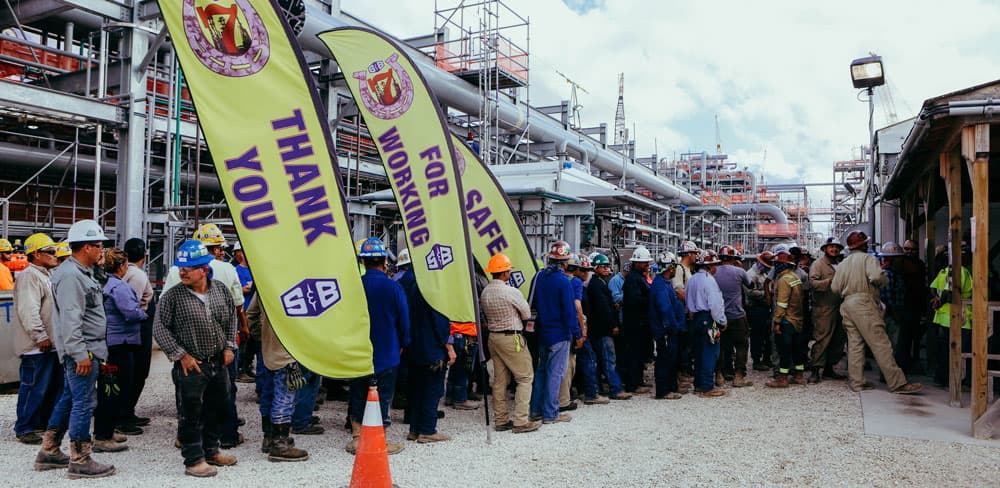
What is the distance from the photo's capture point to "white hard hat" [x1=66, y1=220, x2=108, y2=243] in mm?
4980

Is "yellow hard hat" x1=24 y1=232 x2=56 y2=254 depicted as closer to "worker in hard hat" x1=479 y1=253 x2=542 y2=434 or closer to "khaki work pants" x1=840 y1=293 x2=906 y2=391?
"worker in hard hat" x1=479 y1=253 x2=542 y2=434

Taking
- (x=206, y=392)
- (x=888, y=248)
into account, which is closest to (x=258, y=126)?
(x=206, y=392)

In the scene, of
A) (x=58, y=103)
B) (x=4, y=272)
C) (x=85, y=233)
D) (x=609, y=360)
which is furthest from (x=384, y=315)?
(x=58, y=103)

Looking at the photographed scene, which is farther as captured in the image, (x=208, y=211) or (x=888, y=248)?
(x=208, y=211)

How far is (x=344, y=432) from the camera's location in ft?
20.9

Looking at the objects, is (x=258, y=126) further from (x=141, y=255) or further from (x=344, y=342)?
(x=141, y=255)

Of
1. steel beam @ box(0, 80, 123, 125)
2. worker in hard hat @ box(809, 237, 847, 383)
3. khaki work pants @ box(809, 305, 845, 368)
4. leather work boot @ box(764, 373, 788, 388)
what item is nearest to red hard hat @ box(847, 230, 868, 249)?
worker in hard hat @ box(809, 237, 847, 383)

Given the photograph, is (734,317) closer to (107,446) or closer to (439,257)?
(439,257)

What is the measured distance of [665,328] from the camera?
8023 millimetres

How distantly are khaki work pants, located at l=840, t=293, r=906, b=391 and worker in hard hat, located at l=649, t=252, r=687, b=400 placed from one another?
7.08 feet

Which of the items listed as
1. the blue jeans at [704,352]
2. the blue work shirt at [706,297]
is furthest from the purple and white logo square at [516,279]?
the blue jeans at [704,352]

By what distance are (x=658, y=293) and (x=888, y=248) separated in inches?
145

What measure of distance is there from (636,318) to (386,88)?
4224 millimetres

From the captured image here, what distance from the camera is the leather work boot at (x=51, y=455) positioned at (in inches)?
196
